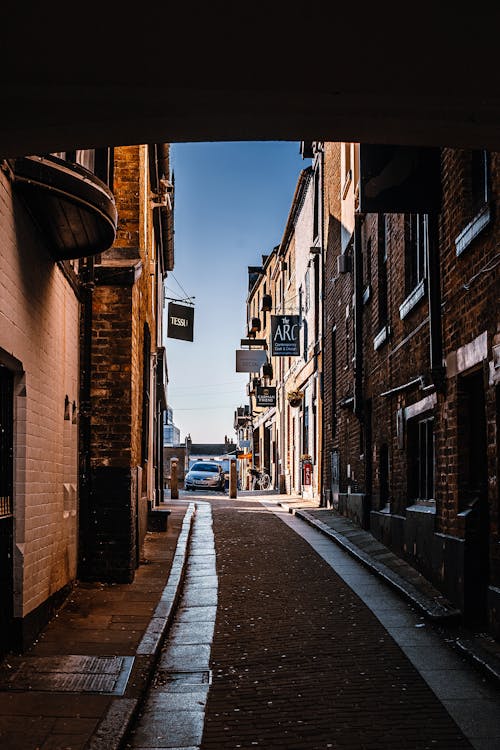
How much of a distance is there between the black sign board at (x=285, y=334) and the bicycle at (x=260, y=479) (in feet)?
46.0

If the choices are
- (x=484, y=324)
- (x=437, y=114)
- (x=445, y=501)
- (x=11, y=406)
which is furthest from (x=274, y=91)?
(x=445, y=501)

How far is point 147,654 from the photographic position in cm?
703

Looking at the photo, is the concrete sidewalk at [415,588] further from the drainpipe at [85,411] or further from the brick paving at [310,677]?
the drainpipe at [85,411]

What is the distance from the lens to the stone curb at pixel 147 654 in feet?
16.6

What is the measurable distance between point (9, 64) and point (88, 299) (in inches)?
245

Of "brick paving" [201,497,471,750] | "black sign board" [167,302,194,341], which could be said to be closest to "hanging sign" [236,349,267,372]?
"black sign board" [167,302,194,341]

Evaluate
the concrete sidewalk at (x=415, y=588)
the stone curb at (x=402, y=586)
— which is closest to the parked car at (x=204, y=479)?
the concrete sidewalk at (x=415, y=588)

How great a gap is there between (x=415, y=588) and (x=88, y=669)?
171 inches

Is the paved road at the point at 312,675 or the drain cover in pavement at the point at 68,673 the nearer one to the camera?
the paved road at the point at 312,675

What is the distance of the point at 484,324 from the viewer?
798 centimetres

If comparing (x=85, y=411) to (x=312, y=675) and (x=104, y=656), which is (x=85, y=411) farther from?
(x=312, y=675)

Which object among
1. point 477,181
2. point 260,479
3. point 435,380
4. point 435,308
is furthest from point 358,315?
point 260,479

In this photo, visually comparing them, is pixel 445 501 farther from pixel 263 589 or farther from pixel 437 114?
pixel 437 114

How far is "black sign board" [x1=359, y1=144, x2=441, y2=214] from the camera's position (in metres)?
9.92
